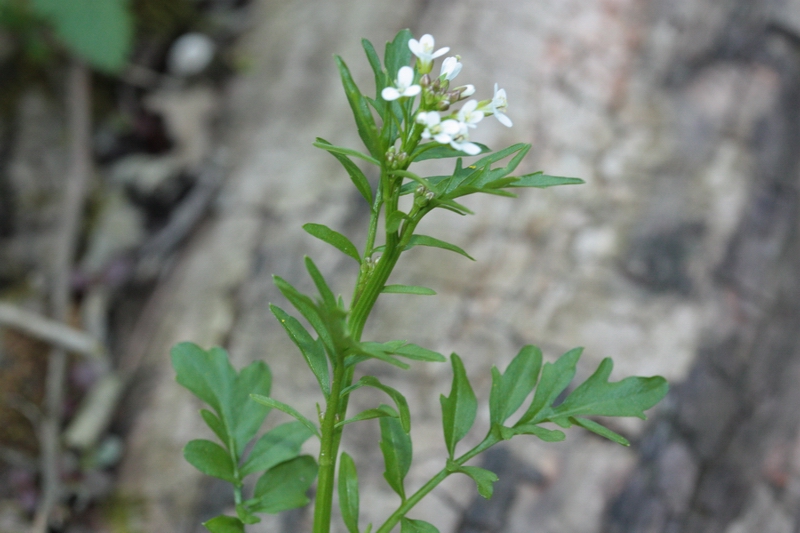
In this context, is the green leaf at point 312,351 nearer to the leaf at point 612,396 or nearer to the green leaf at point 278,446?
the green leaf at point 278,446

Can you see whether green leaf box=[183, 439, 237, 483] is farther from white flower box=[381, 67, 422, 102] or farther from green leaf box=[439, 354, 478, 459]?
white flower box=[381, 67, 422, 102]

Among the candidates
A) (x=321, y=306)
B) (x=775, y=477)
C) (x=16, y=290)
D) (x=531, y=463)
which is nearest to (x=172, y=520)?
(x=531, y=463)

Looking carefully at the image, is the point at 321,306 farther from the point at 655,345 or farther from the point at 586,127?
the point at 586,127

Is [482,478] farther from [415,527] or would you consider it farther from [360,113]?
[360,113]

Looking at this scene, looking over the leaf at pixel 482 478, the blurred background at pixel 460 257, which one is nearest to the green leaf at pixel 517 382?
the leaf at pixel 482 478

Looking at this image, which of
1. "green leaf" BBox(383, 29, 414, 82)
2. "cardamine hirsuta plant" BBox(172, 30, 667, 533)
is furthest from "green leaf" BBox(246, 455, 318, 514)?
"green leaf" BBox(383, 29, 414, 82)
